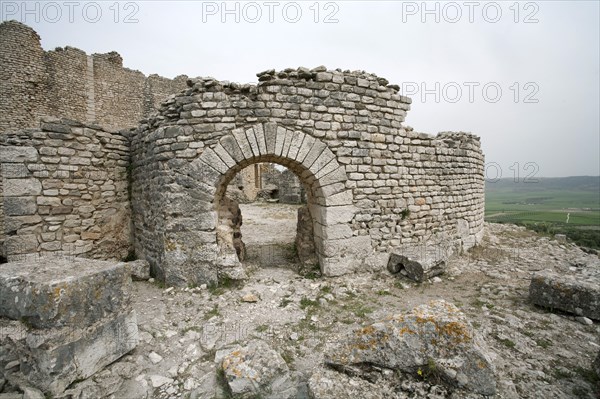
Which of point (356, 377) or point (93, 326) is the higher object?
point (93, 326)

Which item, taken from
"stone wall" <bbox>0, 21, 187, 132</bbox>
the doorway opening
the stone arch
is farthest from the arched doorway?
"stone wall" <bbox>0, 21, 187, 132</bbox>

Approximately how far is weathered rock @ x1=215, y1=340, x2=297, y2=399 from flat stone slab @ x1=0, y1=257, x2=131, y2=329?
4.07 feet

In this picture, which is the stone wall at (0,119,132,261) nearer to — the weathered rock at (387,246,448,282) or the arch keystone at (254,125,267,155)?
the arch keystone at (254,125,267,155)

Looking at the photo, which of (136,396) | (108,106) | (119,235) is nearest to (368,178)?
(136,396)

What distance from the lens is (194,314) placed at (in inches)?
142

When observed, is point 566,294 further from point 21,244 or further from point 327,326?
point 21,244

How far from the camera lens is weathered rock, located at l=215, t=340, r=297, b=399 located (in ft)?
7.21

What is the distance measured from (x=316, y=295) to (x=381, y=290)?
43.4 inches

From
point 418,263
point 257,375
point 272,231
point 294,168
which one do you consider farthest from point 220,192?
point 272,231

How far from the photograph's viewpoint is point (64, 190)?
4578 mm

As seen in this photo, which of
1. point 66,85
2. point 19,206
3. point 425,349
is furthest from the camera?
point 66,85

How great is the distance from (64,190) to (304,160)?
13.5 feet

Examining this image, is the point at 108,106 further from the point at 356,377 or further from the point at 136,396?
the point at 356,377

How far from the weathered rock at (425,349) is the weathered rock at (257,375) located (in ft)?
1.41
